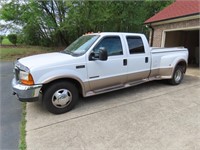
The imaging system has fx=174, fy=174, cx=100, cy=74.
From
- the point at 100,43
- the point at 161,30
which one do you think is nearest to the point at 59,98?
the point at 100,43

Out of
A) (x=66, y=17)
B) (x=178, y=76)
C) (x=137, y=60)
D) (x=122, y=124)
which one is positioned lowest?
(x=122, y=124)

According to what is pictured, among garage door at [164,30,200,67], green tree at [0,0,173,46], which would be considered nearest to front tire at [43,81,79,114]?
garage door at [164,30,200,67]

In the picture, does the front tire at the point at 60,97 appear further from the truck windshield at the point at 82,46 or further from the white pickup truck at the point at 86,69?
the truck windshield at the point at 82,46

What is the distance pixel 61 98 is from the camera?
405 centimetres

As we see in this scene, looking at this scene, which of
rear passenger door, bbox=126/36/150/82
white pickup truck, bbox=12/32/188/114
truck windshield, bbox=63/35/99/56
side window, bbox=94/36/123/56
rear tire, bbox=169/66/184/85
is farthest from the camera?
rear tire, bbox=169/66/184/85

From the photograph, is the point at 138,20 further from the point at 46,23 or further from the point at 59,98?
the point at 59,98

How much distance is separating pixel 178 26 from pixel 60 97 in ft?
28.3

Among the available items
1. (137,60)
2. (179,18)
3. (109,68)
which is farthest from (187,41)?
(109,68)

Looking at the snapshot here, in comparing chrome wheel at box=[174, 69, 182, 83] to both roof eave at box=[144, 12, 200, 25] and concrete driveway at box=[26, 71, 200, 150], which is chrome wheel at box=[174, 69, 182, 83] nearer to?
concrete driveway at box=[26, 71, 200, 150]

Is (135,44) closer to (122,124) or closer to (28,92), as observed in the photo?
(122,124)

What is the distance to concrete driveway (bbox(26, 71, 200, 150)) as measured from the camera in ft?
9.81

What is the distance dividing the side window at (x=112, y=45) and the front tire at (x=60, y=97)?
1316 mm

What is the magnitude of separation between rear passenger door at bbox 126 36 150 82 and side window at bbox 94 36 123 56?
0.35m

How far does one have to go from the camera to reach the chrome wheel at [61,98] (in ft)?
13.1
